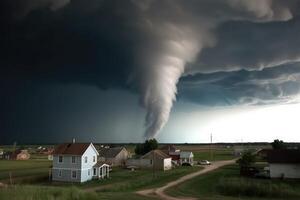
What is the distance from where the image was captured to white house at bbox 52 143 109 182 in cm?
6085

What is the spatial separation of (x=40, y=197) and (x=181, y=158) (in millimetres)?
77121

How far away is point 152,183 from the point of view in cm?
5300

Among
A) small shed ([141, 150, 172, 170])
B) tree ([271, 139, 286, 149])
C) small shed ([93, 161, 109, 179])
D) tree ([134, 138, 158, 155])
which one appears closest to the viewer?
small shed ([93, 161, 109, 179])

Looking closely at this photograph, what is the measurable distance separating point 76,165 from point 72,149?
139 inches

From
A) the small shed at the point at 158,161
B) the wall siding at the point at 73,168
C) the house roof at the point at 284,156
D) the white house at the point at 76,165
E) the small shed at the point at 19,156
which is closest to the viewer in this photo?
the house roof at the point at 284,156

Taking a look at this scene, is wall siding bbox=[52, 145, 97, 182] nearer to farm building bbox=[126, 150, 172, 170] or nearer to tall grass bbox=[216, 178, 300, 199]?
farm building bbox=[126, 150, 172, 170]

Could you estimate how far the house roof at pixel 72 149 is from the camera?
62.4m

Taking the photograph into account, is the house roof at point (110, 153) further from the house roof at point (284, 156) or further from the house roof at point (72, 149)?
the house roof at point (284, 156)

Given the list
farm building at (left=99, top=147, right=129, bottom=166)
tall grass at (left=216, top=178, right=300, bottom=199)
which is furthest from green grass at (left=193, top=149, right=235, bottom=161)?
tall grass at (left=216, top=178, right=300, bottom=199)

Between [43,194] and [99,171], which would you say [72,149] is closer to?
[99,171]

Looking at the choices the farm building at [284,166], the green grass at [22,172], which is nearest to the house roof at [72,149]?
the green grass at [22,172]

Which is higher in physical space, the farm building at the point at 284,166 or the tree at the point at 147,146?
the tree at the point at 147,146

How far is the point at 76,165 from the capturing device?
61.1 m

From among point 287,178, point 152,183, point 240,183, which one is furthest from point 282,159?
point 152,183
